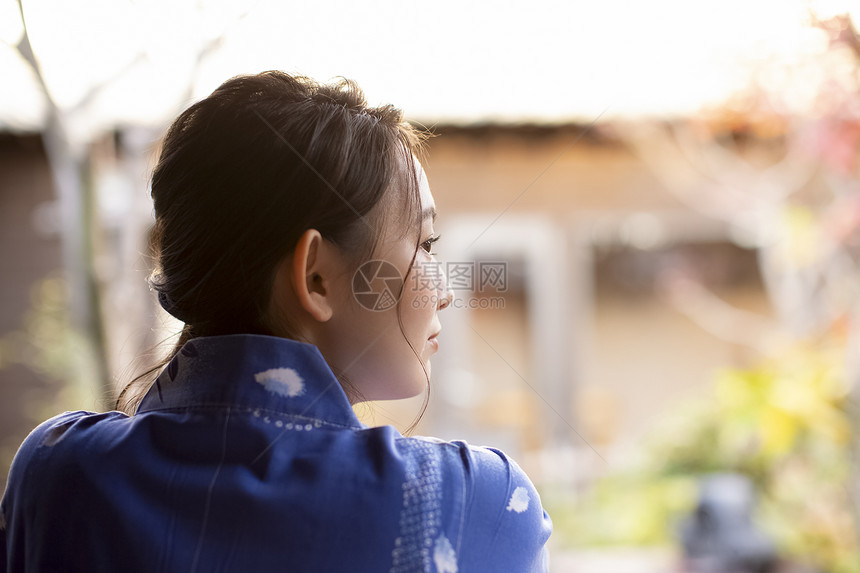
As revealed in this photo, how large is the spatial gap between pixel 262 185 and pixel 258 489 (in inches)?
9.0

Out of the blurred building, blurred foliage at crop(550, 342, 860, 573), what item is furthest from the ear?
→ the blurred building

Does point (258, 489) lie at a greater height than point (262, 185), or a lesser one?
lesser

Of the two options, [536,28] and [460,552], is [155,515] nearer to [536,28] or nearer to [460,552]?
[460,552]

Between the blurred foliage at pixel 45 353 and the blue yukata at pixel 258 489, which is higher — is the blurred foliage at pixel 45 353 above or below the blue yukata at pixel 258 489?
below

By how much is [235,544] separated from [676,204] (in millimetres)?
3547

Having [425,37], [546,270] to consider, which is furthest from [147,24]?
[546,270]

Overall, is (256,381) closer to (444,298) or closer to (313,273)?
(313,273)

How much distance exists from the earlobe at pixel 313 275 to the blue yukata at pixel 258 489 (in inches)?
1.7

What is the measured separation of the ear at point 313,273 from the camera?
58 centimetres

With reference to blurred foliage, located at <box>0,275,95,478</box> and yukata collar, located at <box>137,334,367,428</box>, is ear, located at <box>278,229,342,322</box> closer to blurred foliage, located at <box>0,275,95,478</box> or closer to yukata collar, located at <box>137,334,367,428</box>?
yukata collar, located at <box>137,334,367,428</box>

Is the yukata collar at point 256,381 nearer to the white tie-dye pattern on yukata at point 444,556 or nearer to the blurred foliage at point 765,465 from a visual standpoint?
the white tie-dye pattern on yukata at point 444,556

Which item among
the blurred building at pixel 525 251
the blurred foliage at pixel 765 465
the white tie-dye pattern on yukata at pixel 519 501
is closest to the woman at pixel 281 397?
the white tie-dye pattern on yukata at pixel 519 501

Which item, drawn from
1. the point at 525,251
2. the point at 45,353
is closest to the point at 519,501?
the point at 45,353

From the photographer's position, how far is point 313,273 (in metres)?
0.59
